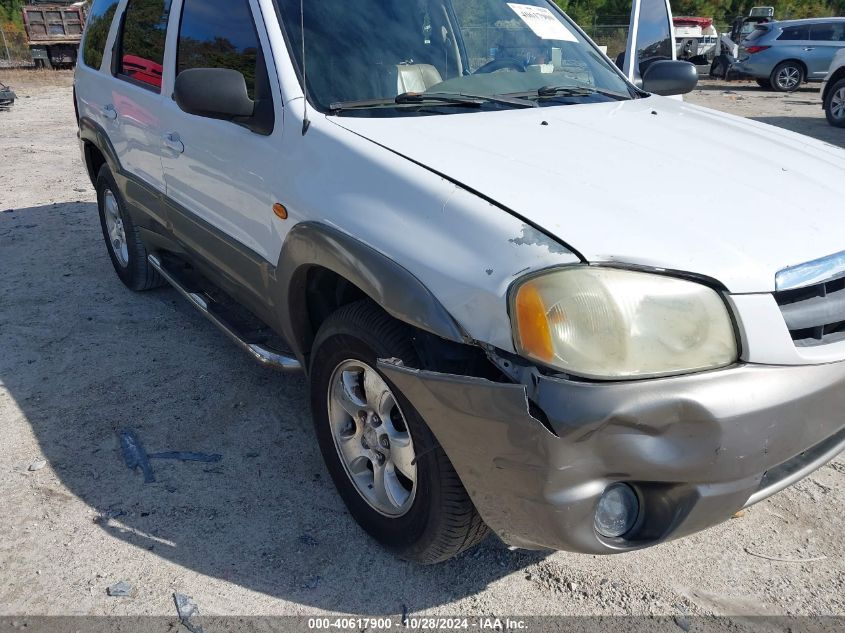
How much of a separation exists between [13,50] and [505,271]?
104 feet

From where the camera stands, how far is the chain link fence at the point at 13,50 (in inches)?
1036

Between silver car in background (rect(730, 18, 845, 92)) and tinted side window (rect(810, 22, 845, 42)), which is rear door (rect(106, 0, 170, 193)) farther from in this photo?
tinted side window (rect(810, 22, 845, 42))

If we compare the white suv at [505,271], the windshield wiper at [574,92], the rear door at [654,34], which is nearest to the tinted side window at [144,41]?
the white suv at [505,271]

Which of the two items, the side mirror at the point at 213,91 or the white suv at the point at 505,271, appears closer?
the white suv at the point at 505,271

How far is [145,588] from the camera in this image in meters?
2.43

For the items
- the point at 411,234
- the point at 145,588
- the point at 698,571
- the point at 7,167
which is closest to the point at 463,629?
the point at 698,571

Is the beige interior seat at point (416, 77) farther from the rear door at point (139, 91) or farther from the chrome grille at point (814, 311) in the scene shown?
the chrome grille at point (814, 311)

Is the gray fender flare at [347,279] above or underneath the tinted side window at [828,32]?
above

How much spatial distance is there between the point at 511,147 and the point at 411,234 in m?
0.54

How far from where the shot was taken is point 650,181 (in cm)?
219

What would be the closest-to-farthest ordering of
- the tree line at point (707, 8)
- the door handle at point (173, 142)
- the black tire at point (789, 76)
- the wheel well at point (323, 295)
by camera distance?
the wheel well at point (323, 295) → the door handle at point (173, 142) → the black tire at point (789, 76) → the tree line at point (707, 8)

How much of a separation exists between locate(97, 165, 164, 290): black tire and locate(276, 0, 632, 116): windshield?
2.26 meters

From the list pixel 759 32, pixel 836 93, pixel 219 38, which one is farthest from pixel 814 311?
pixel 759 32

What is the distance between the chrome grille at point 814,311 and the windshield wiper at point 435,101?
1.32 meters
